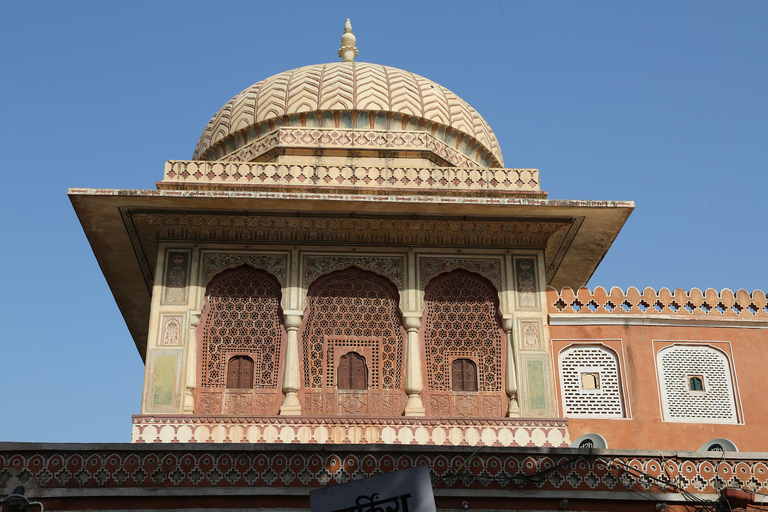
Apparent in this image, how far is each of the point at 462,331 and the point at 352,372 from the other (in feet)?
4.35

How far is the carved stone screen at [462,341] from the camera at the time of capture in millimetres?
10961

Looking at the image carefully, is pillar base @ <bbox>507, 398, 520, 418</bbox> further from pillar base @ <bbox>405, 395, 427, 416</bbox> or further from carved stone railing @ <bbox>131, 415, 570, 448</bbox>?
pillar base @ <bbox>405, 395, 427, 416</bbox>

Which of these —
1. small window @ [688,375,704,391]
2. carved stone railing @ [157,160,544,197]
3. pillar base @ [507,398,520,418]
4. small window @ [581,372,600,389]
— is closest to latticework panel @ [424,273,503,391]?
pillar base @ [507,398,520,418]

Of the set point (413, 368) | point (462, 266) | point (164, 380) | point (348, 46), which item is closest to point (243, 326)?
point (164, 380)

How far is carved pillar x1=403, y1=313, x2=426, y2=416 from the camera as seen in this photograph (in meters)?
10.8

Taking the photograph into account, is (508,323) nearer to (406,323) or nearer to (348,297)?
(406,323)

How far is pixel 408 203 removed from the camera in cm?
1122

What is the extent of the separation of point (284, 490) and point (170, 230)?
13.9ft

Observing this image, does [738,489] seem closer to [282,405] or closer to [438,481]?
[438,481]

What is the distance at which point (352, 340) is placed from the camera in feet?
36.9

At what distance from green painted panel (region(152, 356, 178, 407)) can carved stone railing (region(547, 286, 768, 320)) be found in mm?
4222

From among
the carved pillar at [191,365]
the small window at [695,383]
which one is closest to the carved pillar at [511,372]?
the small window at [695,383]

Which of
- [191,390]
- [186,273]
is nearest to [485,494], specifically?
[191,390]

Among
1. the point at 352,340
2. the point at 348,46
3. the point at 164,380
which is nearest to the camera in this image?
the point at 164,380
